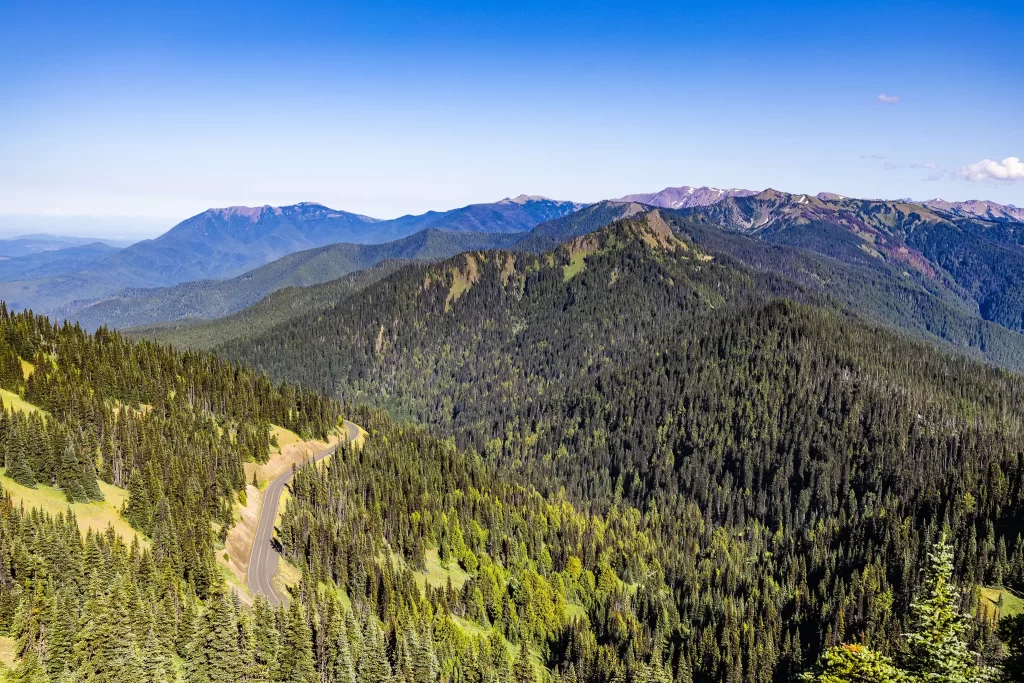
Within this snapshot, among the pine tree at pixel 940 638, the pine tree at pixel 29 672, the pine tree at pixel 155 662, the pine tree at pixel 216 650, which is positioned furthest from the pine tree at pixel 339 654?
the pine tree at pixel 940 638

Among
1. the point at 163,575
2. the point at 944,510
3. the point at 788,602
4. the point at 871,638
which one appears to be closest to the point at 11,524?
the point at 163,575

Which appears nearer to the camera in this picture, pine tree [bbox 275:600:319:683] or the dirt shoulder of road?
pine tree [bbox 275:600:319:683]

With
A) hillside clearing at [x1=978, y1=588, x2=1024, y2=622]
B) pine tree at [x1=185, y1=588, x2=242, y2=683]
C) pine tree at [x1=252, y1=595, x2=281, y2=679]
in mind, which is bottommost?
hillside clearing at [x1=978, y1=588, x2=1024, y2=622]

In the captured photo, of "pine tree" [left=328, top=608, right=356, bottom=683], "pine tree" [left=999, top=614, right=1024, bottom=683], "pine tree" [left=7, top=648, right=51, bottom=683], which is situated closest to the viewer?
"pine tree" [left=999, top=614, right=1024, bottom=683]

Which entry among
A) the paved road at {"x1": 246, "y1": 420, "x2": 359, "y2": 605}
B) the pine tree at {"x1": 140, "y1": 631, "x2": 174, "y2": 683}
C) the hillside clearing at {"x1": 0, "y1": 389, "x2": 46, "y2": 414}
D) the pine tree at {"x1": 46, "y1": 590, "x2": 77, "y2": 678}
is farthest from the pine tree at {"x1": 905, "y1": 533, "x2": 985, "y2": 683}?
the hillside clearing at {"x1": 0, "y1": 389, "x2": 46, "y2": 414}

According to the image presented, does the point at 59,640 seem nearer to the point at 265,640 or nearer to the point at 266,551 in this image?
the point at 265,640

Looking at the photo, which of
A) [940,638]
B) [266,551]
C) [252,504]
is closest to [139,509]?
[266,551]

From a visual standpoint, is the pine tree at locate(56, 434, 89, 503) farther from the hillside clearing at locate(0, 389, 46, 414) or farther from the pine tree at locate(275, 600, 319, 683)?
the pine tree at locate(275, 600, 319, 683)

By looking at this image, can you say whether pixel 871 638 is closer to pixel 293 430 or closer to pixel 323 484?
pixel 323 484
